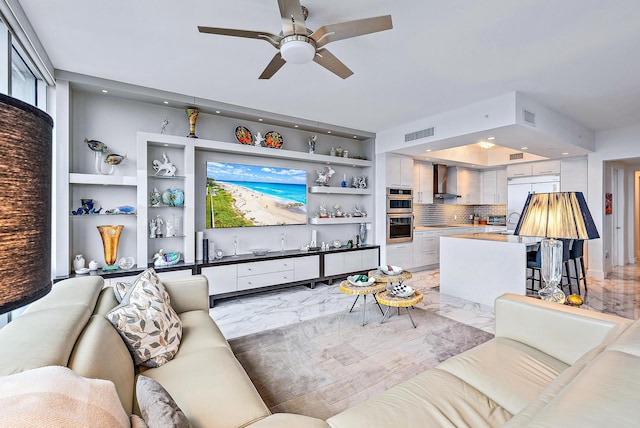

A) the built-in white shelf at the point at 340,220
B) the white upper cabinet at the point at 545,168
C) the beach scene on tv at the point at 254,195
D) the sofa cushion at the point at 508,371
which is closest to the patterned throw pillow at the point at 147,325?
the sofa cushion at the point at 508,371

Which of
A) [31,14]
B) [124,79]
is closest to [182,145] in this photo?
[124,79]

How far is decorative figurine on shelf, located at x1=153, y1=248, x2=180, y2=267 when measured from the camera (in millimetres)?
3770

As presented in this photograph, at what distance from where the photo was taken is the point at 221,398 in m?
1.34

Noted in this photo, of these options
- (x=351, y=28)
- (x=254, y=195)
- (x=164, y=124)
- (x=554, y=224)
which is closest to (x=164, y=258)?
(x=254, y=195)

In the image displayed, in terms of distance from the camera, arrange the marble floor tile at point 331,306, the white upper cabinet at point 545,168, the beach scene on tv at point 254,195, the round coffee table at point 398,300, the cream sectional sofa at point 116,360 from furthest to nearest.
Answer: the white upper cabinet at point 545,168 → the beach scene on tv at point 254,195 → the marble floor tile at point 331,306 → the round coffee table at point 398,300 → the cream sectional sofa at point 116,360

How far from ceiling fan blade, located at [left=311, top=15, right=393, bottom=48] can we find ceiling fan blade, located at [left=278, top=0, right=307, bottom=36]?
11 cm

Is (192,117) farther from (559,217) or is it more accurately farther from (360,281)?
(559,217)

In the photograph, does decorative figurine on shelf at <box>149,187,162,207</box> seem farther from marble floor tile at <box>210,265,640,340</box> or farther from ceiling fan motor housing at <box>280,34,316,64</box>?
ceiling fan motor housing at <box>280,34,316,64</box>

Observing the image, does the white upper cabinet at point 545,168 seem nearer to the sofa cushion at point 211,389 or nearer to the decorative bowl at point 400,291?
the decorative bowl at point 400,291

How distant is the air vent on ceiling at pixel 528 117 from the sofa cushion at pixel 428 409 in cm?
354

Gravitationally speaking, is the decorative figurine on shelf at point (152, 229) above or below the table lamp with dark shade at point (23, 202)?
below

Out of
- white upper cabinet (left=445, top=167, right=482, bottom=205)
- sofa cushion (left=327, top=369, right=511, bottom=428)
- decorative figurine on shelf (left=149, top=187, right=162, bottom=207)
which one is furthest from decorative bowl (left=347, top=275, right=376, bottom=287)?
white upper cabinet (left=445, top=167, right=482, bottom=205)

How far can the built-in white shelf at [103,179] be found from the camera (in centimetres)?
331

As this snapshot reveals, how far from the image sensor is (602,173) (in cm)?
540
